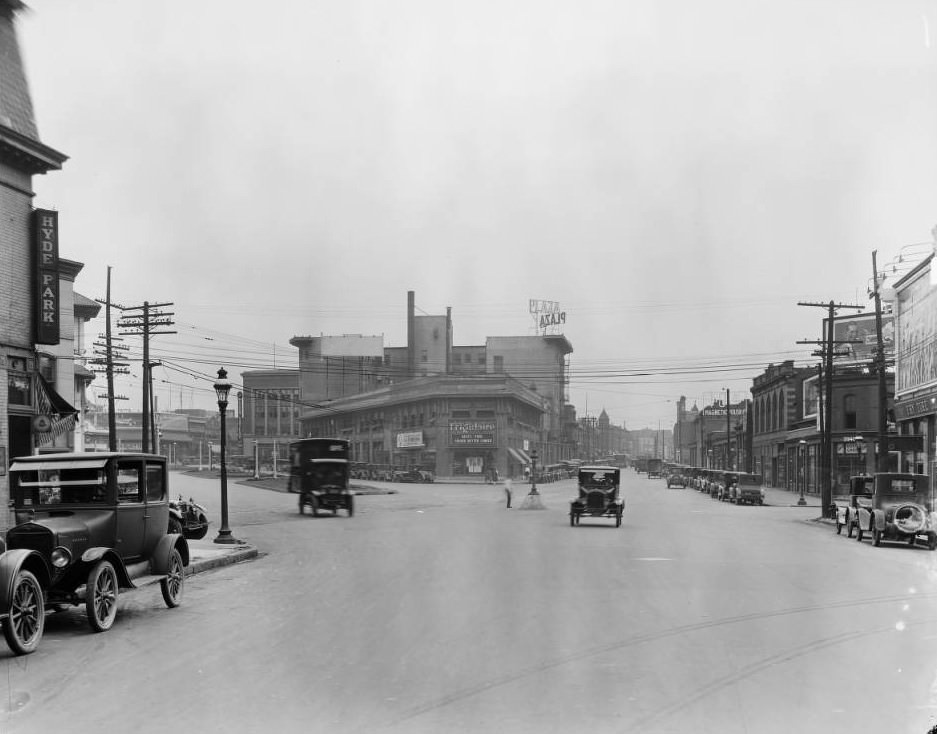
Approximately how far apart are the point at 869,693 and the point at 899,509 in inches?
695

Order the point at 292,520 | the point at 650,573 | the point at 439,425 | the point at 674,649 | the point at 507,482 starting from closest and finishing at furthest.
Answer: the point at 674,649
the point at 650,573
the point at 439,425
the point at 292,520
the point at 507,482

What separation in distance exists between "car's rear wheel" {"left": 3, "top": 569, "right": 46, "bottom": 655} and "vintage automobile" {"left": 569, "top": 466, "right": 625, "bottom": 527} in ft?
65.2

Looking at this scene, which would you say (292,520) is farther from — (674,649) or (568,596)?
(674,649)

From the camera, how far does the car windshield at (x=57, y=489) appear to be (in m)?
10.5

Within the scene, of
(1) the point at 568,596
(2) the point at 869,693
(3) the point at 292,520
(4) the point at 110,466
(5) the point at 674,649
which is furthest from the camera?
(3) the point at 292,520

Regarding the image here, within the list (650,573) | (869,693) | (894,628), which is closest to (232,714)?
(869,693)

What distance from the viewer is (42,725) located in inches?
242

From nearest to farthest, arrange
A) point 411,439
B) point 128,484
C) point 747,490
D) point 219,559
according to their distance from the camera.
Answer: point 128,484 → point 219,559 → point 411,439 → point 747,490

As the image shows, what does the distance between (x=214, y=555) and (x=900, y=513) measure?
17.6m

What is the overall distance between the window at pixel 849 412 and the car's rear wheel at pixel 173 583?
55.3 m

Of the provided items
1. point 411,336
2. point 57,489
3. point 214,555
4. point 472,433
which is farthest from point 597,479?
point 57,489

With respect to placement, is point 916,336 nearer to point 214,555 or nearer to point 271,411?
point 271,411

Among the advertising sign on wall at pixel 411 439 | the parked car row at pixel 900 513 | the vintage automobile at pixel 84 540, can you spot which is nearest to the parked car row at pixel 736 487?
the parked car row at pixel 900 513

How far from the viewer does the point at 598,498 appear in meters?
27.2
